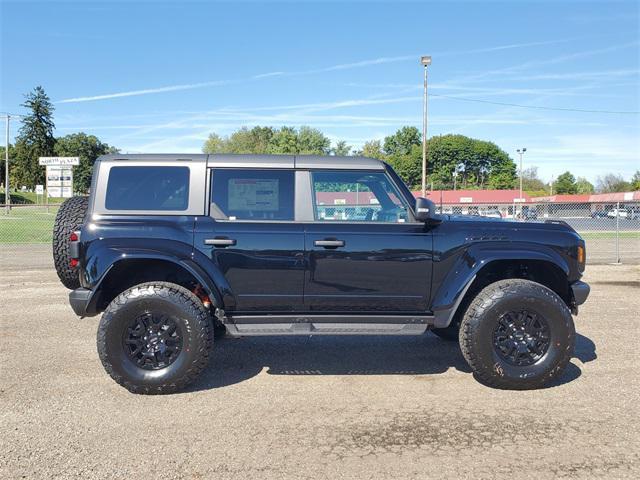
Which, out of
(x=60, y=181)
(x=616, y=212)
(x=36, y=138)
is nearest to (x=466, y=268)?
(x=616, y=212)

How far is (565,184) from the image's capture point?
134 m

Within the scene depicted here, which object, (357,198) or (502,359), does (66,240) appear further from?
(502,359)

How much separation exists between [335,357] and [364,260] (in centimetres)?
143

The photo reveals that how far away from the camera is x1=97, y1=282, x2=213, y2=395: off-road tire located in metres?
4.15

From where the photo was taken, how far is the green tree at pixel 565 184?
132500mm

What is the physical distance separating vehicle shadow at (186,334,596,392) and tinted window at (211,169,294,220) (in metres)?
1.49

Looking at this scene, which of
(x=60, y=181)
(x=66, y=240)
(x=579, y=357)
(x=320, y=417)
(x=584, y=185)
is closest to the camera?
(x=320, y=417)

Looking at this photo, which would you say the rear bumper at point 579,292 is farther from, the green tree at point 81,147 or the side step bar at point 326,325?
the green tree at point 81,147

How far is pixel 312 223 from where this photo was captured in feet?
14.4

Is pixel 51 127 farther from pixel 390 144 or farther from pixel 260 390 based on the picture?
pixel 260 390

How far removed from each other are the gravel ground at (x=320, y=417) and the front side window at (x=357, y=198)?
1.46 metres

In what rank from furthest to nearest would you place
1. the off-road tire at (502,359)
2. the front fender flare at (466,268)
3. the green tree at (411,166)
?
1. the green tree at (411,166)
2. the front fender flare at (466,268)
3. the off-road tire at (502,359)

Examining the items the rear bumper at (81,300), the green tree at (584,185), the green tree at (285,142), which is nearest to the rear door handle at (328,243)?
the rear bumper at (81,300)

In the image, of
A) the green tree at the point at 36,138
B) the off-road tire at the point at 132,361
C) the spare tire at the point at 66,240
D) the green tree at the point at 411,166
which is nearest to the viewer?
the off-road tire at the point at 132,361
